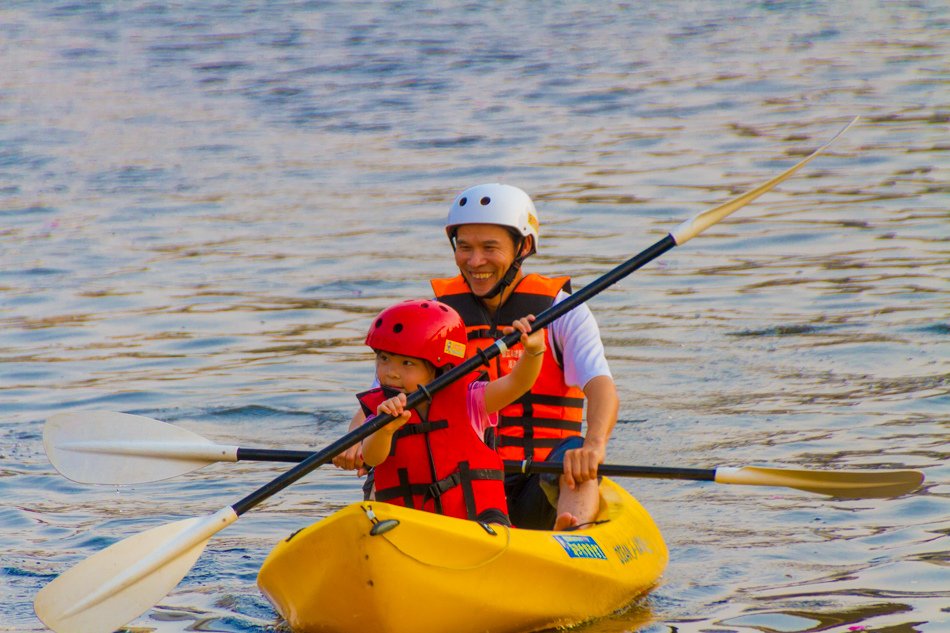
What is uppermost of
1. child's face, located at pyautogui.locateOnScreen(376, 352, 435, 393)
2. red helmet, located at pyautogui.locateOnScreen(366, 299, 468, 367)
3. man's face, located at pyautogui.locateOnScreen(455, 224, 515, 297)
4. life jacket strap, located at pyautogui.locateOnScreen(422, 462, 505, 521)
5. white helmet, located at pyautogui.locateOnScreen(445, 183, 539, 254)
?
white helmet, located at pyautogui.locateOnScreen(445, 183, 539, 254)

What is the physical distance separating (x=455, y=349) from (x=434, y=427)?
10.4 inches

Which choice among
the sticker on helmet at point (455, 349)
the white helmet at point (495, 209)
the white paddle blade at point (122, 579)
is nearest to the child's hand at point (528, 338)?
the sticker on helmet at point (455, 349)

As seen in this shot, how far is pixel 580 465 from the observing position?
16.8 ft

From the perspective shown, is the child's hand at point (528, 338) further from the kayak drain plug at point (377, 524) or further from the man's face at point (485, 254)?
the kayak drain plug at point (377, 524)

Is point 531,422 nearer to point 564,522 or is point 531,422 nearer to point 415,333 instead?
point 564,522

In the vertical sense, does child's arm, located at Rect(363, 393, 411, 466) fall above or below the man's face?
below

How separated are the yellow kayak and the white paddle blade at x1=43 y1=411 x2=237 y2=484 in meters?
0.84

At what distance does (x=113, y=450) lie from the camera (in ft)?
18.4

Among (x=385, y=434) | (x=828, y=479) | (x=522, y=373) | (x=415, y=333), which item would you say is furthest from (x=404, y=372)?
(x=828, y=479)

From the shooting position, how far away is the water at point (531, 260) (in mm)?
6172

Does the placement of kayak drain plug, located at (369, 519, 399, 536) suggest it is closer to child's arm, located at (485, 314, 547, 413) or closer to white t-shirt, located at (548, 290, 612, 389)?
child's arm, located at (485, 314, 547, 413)

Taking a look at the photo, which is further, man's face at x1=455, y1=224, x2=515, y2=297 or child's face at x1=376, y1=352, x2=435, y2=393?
man's face at x1=455, y1=224, x2=515, y2=297

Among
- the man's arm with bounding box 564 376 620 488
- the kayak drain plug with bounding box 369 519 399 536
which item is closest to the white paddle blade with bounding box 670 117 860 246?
the man's arm with bounding box 564 376 620 488

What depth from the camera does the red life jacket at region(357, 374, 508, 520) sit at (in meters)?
4.84
